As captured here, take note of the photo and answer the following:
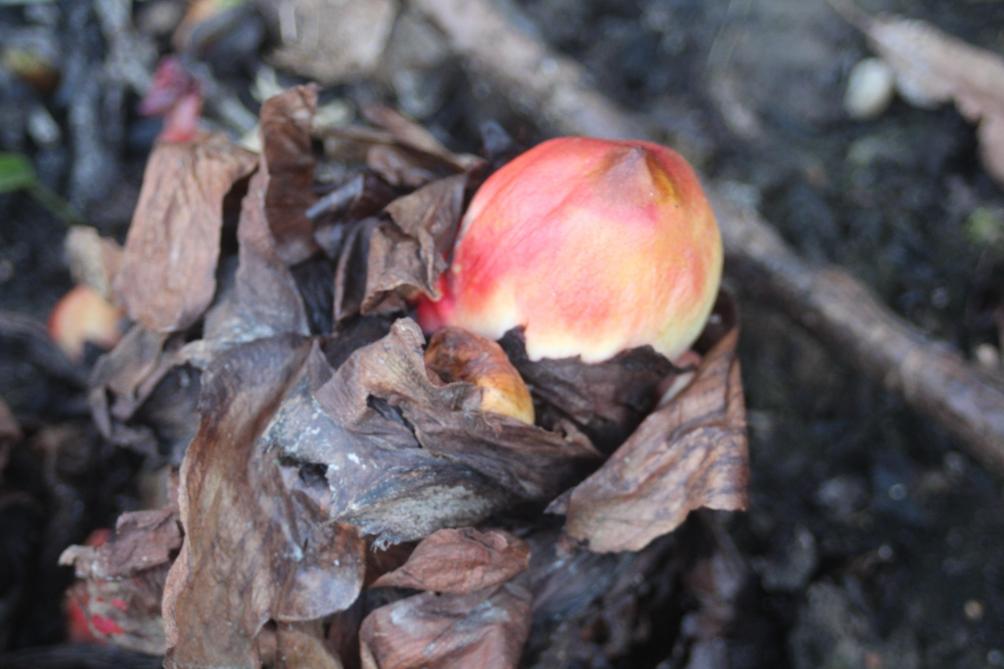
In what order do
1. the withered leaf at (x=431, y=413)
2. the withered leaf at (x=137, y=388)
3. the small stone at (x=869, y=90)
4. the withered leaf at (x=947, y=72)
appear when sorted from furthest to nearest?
the small stone at (x=869, y=90)
the withered leaf at (x=947, y=72)
the withered leaf at (x=137, y=388)
the withered leaf at (x=431, y=413)

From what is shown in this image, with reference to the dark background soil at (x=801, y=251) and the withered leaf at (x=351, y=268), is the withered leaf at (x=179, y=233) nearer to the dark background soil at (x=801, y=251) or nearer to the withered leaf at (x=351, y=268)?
the withered leaf at (x=351, y=268)

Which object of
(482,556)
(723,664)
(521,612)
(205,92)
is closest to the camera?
(482,556)

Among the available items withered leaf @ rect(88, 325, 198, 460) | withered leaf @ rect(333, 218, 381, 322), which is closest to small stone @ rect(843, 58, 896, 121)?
withered leaf @ rect(333, 218, 381, 322)

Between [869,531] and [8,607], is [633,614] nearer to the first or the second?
[869,531]

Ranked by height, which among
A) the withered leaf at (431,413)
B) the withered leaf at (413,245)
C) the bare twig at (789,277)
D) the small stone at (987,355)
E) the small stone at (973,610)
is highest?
the withered leaf at (413,245)

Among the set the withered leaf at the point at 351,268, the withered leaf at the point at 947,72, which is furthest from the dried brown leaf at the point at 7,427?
the withered leaf at the point at 947,72

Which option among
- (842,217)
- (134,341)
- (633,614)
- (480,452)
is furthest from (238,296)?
(842,217)

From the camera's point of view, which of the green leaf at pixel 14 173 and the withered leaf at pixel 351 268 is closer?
the withered leaf at pixel 351 268

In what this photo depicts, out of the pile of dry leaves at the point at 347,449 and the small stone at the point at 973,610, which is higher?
the pile of dry leaves at the point at 347,449
